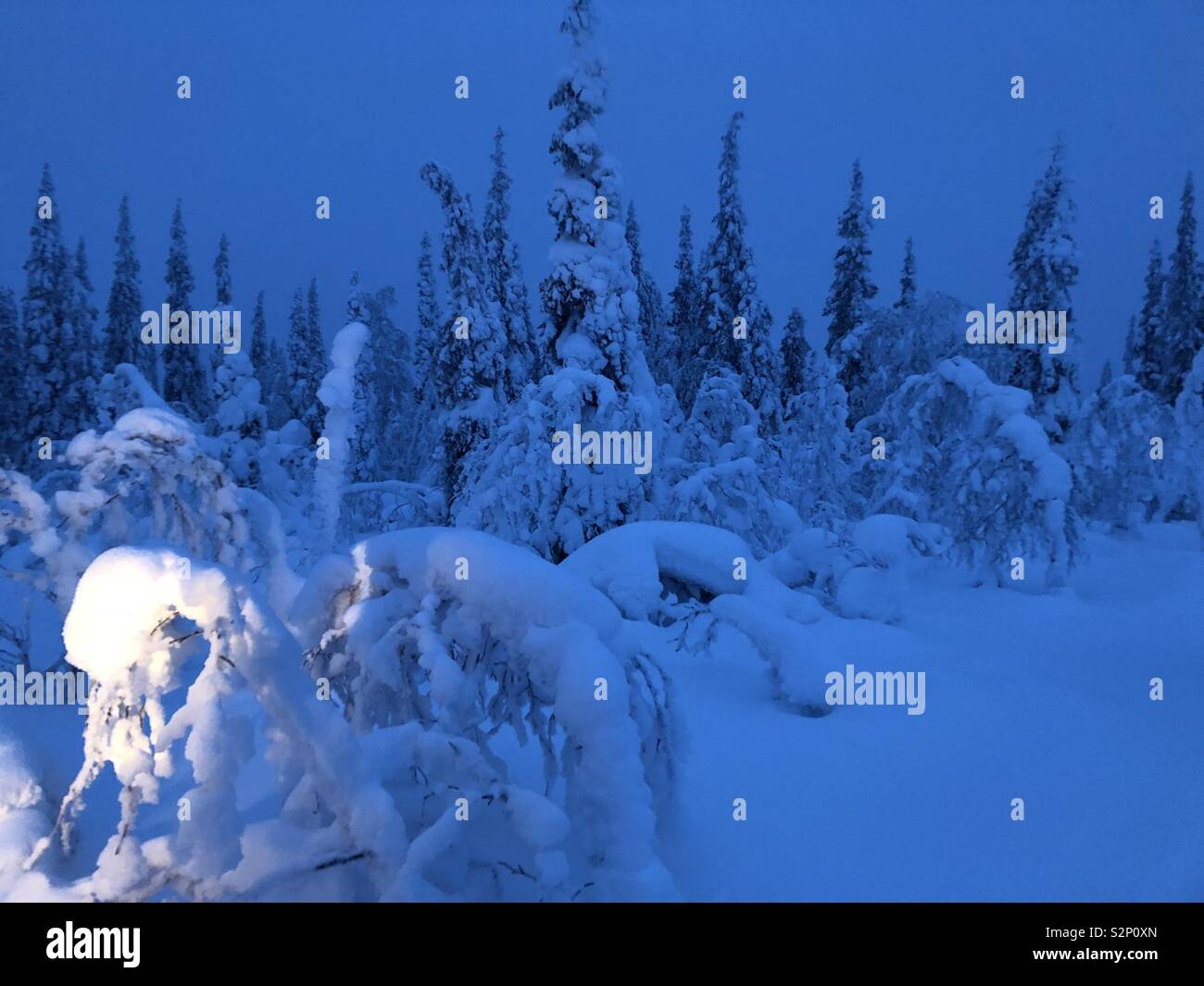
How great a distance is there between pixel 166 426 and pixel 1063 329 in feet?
71.0

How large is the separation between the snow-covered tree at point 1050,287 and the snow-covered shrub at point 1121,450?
6.52 ft

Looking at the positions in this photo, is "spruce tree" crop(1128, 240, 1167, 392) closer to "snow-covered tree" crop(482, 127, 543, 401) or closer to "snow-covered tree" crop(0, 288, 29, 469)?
"snow-covered tree" crop(482, 127, 543, 401)

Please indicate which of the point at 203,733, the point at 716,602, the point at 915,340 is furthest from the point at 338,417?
the point at 915,340

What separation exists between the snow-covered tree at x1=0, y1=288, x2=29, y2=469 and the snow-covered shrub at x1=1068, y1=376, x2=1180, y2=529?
66.1 ft

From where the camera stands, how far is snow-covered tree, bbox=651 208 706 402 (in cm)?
3177

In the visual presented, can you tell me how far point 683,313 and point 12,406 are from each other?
25632 millimetres

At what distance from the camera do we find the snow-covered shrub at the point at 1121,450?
16531mm

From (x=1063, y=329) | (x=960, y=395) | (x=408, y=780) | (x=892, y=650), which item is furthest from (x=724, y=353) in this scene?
(x=408, y=780)

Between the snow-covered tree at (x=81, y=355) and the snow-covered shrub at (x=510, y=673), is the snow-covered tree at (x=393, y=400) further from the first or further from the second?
the snow-covered shrub at (x=510, y=673)

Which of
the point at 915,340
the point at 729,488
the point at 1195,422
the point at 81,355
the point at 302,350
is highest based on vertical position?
the point at 302,350

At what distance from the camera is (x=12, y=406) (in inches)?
607

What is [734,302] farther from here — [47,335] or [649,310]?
[47,335]

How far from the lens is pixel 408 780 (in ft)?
10.2
